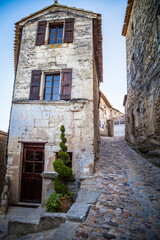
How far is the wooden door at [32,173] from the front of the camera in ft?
19.0

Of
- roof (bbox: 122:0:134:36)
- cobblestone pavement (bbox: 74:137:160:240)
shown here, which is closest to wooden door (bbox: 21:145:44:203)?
cobblestone pavement (bbox: 74:137:160:240)

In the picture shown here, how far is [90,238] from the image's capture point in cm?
243

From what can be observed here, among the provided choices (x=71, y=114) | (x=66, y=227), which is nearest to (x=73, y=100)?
(x=71, y=114)

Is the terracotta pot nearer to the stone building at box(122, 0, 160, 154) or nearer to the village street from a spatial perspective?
the village street

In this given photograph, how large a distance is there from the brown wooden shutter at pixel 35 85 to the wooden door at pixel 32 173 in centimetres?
216

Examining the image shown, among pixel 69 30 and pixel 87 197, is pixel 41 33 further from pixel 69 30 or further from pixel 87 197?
pixel 87 197

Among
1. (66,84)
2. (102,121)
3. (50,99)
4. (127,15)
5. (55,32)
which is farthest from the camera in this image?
(102,121)

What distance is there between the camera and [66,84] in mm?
6375

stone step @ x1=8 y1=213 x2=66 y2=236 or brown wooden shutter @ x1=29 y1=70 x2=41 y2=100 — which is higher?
brown wooden shutter @ x1=29 y1=70 x2=41 y2=100

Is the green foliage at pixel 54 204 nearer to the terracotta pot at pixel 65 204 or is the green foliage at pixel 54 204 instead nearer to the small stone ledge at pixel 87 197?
the terracotta pot at pixel 65 204

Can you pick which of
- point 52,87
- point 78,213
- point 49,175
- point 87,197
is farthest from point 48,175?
point 52,87

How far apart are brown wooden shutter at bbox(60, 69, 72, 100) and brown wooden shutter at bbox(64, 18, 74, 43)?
1.58m

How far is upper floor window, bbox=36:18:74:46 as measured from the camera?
6.94m

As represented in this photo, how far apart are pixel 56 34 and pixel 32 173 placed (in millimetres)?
6509
